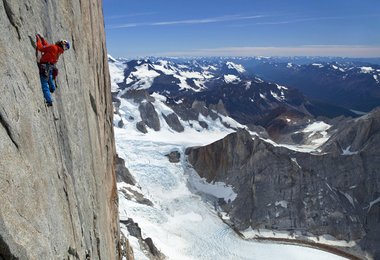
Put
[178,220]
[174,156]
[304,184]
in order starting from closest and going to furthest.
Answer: [178,220]
[304,184]
[174,156]

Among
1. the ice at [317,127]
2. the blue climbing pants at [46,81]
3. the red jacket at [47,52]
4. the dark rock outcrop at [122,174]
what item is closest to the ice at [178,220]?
the dark rock outcrop at [122,174]

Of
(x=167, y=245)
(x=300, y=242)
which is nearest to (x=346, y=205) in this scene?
(x=300, y=242)

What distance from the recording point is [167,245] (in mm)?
59375

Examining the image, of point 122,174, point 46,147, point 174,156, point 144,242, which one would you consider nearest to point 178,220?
point 122,174

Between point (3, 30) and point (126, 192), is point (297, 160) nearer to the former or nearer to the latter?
point (126, 192)

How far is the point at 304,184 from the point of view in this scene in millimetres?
76625

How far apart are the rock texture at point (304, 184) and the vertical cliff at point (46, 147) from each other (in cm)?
5986

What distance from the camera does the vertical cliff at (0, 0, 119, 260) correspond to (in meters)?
7.52

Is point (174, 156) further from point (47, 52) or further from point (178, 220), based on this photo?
point (47, 52)

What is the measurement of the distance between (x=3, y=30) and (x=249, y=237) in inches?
2577

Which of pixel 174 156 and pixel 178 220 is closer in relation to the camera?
pixel 178 220

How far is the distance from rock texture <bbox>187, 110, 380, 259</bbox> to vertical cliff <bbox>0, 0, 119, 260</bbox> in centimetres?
5986

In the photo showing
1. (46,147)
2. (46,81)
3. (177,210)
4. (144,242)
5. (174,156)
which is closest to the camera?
(46,147)

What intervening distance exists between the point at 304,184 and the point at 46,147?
236 ft
